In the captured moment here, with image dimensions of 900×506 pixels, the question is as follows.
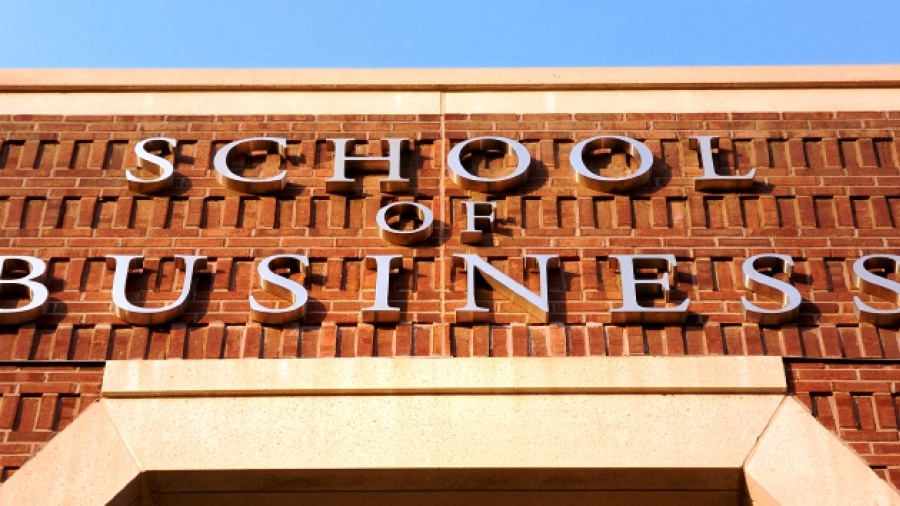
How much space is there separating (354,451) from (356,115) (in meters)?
2.49

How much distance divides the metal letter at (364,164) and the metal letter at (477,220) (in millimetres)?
450

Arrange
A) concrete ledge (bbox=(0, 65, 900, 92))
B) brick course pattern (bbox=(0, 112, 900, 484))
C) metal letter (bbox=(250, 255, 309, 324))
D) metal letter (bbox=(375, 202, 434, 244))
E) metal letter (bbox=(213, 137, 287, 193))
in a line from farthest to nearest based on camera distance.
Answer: concrete ledge (bbox=(0, 65, 900, 92)) < metal letter (bbox=(213, 137, 287, 193)) < metal letter (bbox=(375, 202, 434, 244)) < metal letter (bbox=(250, 255, 309, 324)) < brick course pattern (bbox=(0, 112, 900, 484))

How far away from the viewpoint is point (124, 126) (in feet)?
31.2

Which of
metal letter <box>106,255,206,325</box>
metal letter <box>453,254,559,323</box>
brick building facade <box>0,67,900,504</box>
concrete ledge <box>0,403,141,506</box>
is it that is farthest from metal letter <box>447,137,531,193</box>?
concrete ledge <box>0,403,141,506</box>

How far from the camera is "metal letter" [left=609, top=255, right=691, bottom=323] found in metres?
8.39

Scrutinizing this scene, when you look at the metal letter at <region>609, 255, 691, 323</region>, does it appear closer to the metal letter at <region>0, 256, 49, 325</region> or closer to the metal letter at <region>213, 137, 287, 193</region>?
the metal letter at <region>213, 137, 287, 193</region>

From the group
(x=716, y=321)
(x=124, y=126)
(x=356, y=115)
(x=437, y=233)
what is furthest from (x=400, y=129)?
(x=716, y=321)

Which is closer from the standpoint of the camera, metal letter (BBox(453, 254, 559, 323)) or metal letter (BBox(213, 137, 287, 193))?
metal letter (BBox(453, 254, 559, 323))

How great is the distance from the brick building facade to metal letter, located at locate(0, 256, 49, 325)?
0.06 m

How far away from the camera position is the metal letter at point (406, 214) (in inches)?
347

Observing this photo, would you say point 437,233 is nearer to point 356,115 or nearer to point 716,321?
point 356,115

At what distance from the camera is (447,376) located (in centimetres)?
809

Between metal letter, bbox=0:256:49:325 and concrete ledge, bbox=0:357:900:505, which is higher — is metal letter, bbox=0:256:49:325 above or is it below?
above

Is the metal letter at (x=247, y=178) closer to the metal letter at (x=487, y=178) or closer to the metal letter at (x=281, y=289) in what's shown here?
the metal letter at (x=281, y=289)
